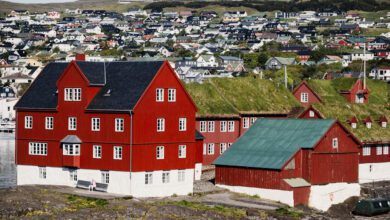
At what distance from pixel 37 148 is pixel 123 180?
7.03 m

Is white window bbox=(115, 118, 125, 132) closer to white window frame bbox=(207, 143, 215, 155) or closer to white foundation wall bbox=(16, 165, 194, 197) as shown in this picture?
white foundation wall bbox=(16, 165, 194, 197)

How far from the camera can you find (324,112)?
84.6 metres

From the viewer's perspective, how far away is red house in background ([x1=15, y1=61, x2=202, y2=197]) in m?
62.3

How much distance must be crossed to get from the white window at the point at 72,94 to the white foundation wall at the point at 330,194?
15.4 metres

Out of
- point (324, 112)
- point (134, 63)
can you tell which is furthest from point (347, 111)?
point (134, 63)

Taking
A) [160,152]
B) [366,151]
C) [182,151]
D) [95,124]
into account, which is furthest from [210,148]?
[95,124]

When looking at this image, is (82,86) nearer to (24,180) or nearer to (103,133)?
(103,133)

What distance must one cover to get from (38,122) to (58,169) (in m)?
3.31

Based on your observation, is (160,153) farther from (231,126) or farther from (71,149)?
(231,126)

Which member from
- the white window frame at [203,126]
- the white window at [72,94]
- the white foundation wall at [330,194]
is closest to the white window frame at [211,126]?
the white window frame at [203,126]

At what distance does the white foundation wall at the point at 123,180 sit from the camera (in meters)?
62.1

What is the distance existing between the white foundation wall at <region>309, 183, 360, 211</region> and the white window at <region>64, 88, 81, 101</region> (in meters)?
15.4

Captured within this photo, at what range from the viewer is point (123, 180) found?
6234cm

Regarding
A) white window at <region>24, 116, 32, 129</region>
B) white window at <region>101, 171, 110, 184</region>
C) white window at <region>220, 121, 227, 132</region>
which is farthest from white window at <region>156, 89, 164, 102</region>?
white window at <region>220, 121, 227, 132</region>
